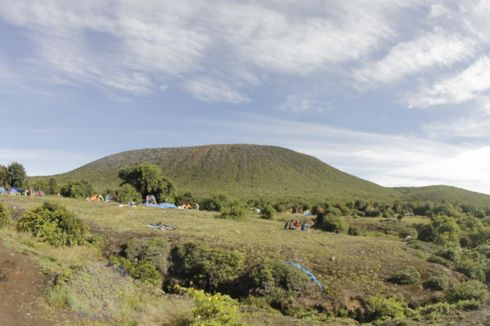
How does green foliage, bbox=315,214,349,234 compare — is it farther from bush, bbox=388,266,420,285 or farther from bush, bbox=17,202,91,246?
bush, bbox=17,202,91,246

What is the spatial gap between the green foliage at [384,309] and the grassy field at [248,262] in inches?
23.3

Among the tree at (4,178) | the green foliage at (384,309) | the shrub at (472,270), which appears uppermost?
the tree at (4,178)

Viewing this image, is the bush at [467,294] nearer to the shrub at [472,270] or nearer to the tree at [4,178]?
the shrub at [472,270]

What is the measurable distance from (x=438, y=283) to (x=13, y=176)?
2433 inches

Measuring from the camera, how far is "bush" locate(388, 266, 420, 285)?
16.5 m

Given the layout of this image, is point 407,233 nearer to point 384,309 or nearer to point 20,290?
point 384,309

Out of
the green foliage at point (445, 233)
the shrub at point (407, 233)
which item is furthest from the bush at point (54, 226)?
the shrub at point (407, 233)

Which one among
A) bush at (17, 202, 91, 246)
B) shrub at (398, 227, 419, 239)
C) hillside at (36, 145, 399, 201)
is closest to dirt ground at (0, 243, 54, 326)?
bush at (17, 202, 91, 246)

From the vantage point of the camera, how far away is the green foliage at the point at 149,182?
188 feet

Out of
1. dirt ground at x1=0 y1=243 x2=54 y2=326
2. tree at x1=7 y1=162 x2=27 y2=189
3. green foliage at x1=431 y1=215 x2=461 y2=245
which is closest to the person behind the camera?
dirt ground at x1=0 y1=243 x2=54 y2=326

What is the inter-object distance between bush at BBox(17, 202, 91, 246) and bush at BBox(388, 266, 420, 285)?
14213mm

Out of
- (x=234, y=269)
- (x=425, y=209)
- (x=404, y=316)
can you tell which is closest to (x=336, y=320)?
(x=404, y=316)

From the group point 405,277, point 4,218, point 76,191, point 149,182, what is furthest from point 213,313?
point 76,191

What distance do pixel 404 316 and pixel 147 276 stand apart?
9.71 metres
